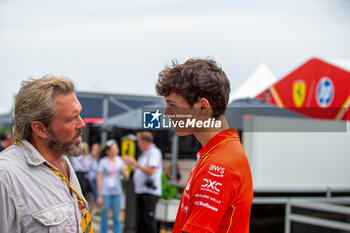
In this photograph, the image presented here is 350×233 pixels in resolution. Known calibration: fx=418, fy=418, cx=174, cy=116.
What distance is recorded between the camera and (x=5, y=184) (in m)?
1.49

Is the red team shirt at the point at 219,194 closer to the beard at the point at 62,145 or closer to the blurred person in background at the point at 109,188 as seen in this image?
the beard at the point at 62,145

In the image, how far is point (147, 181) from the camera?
6.03 m

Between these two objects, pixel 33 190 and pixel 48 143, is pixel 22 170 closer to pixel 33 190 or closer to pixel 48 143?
pixel 33 190

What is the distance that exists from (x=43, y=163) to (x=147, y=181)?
442 centimetres

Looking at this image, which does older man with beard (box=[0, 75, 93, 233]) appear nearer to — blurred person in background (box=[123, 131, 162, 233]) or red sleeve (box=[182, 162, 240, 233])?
red sleeve (box=[182, 162, 240, 233])

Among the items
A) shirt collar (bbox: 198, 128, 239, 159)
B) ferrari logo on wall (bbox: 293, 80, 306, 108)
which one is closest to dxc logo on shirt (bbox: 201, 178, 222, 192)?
shirt collar (bbox: 198, 128, 239, 159)

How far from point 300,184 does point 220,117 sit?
4.34 meters

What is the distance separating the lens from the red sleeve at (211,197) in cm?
136

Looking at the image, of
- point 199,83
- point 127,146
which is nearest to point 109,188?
point 127,146

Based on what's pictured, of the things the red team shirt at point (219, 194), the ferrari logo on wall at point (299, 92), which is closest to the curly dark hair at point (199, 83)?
the red team shirt at point (219, 194)

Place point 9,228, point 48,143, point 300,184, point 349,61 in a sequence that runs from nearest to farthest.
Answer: point 9,228 < point 48,143 < point 300,184 < point 349,61

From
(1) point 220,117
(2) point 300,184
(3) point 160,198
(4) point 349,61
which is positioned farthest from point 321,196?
(1) point 220,117

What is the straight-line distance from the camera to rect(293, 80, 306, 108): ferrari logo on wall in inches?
304

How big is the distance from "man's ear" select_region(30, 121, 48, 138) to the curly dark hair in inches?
21.1
